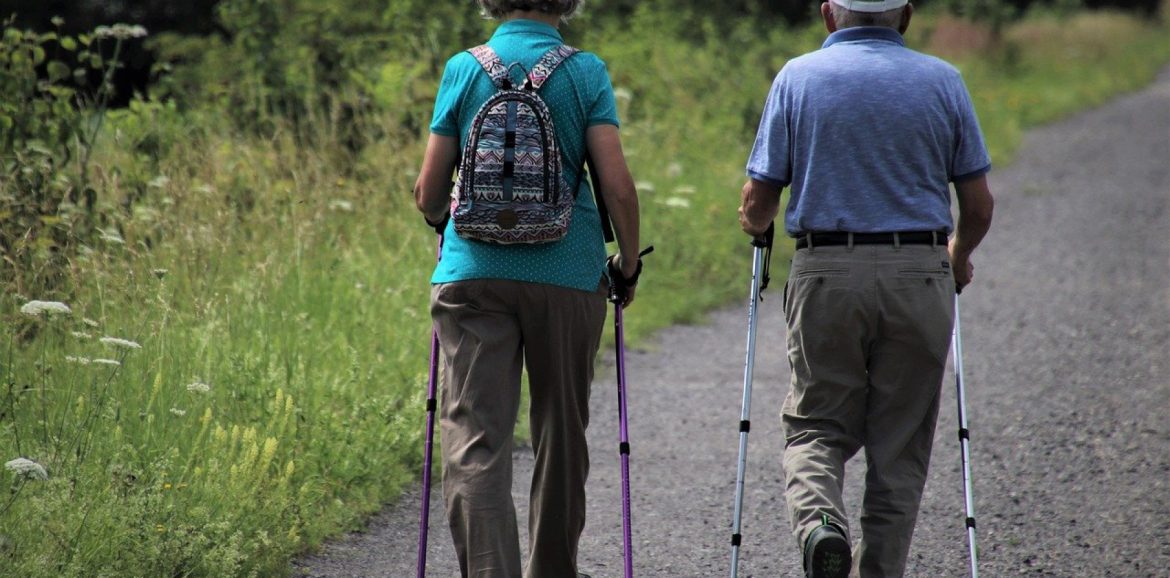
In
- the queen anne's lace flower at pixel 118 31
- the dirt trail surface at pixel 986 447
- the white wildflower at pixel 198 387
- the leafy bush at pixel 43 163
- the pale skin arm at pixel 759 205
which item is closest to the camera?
the pale skin arm at pixel 759 205

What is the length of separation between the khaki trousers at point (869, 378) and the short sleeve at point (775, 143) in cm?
24

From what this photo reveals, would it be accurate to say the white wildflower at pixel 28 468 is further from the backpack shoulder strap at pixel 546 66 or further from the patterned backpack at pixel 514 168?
the backpack shoulder strap at pixel 546 66

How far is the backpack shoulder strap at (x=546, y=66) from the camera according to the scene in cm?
365

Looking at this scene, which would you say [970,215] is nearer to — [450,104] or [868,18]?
[868,18]

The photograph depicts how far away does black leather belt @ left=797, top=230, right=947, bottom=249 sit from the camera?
12.5 ft

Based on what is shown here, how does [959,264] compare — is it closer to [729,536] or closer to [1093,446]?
[729,536]

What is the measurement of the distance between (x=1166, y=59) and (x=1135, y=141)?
42.1 ft

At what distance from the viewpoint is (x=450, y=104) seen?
371cm

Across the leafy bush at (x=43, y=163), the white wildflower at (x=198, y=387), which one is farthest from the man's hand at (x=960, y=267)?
the leafy bush at (x=43, y=163)

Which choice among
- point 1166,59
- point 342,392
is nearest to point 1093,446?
point 342,392

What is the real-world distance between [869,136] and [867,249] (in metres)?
0.31

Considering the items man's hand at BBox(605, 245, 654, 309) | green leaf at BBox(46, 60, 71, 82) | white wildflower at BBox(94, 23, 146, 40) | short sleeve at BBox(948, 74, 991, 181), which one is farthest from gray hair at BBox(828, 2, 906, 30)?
green leaf at BBox(46, 60, 71, 82)

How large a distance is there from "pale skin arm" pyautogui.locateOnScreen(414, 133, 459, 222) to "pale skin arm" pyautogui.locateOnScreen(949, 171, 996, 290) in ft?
4.57

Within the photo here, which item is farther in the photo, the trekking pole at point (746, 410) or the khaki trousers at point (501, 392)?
the trekking pole at point (746, 410)
